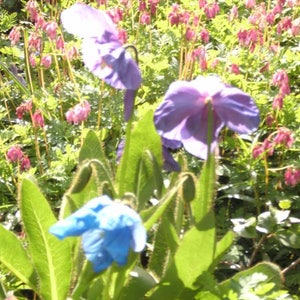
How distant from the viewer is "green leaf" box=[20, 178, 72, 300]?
2.03 metres

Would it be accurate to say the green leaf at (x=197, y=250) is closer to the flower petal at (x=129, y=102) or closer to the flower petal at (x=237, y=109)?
the flower petal at (x=237, y=109)

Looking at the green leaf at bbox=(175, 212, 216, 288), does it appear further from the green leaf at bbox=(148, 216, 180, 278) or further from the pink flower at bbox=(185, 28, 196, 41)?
the pink flower at bbox=(185, 28, 196, 41)

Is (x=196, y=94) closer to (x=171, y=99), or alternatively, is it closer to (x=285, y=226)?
Answer: (x=171, y=99)

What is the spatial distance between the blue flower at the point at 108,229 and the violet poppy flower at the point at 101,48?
0.46 meters

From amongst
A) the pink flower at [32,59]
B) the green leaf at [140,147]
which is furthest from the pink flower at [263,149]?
the pink flower at [32,59]

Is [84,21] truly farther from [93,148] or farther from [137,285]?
[137,285]

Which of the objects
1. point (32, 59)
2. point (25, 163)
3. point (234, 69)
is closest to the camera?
point (25, 163)

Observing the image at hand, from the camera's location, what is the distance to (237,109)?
75.9 inches

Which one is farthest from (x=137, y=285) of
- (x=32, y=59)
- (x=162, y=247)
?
(x=32, y=59)

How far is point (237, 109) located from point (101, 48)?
0.37 meters

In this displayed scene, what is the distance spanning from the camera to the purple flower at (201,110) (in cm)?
191

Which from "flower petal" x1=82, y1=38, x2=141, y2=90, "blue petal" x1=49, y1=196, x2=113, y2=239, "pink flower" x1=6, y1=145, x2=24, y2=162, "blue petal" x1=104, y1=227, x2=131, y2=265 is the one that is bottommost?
"pink flower" x1=6, y1=145, x2=24, y2=162

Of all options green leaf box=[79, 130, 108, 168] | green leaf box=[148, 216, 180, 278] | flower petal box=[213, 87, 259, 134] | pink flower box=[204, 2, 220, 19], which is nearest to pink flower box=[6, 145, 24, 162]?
green leaf box=[79, 130, 108, 168]

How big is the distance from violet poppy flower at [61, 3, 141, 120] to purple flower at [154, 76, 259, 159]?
0.12 metres
